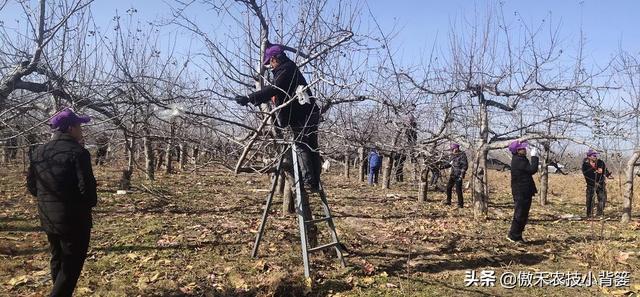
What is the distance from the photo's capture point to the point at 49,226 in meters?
3.68

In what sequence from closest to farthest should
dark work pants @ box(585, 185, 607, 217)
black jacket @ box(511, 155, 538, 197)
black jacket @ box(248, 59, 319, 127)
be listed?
1. black jacket @ box(248, 59, 319, 127)
2. black jacket @ box(511, 155, 538, 197)
3. dark work pants @ box(585, 185, 607, 217)

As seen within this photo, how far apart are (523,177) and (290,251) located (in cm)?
371

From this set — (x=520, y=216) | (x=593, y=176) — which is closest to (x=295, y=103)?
(x=520, y=216)

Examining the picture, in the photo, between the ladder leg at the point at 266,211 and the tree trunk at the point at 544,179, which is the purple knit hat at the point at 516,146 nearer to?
the ladder leg at the point at 266,211

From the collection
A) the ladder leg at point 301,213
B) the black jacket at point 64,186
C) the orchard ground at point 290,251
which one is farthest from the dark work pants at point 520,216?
the black jacket at point 64,186

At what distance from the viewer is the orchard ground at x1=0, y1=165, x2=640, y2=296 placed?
4590 millimetres

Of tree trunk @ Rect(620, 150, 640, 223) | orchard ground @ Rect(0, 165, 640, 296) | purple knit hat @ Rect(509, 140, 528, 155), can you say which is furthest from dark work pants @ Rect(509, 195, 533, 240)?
tree trunk @ Rect(620, 150, 640, 223)

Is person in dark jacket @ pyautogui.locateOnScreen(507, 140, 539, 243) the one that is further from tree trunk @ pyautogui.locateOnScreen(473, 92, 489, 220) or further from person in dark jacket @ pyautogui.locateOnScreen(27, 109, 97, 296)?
person in dark jacket @ pyautogui.locateOnScreen(27, 109, 97, 296)

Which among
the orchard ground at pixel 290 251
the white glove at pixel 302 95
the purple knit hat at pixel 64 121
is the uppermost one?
the white glove at pixel 302 95

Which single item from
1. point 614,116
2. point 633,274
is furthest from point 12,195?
point 614,116

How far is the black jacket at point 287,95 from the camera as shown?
4.33 meters

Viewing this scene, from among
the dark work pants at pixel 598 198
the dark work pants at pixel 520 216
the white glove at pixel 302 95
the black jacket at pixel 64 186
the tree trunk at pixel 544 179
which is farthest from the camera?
the tree trunk at pixel 544 179

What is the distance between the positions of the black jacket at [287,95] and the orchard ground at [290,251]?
151 cm

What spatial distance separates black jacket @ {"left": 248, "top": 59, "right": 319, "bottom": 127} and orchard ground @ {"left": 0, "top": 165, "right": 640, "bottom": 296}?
1513 mm
